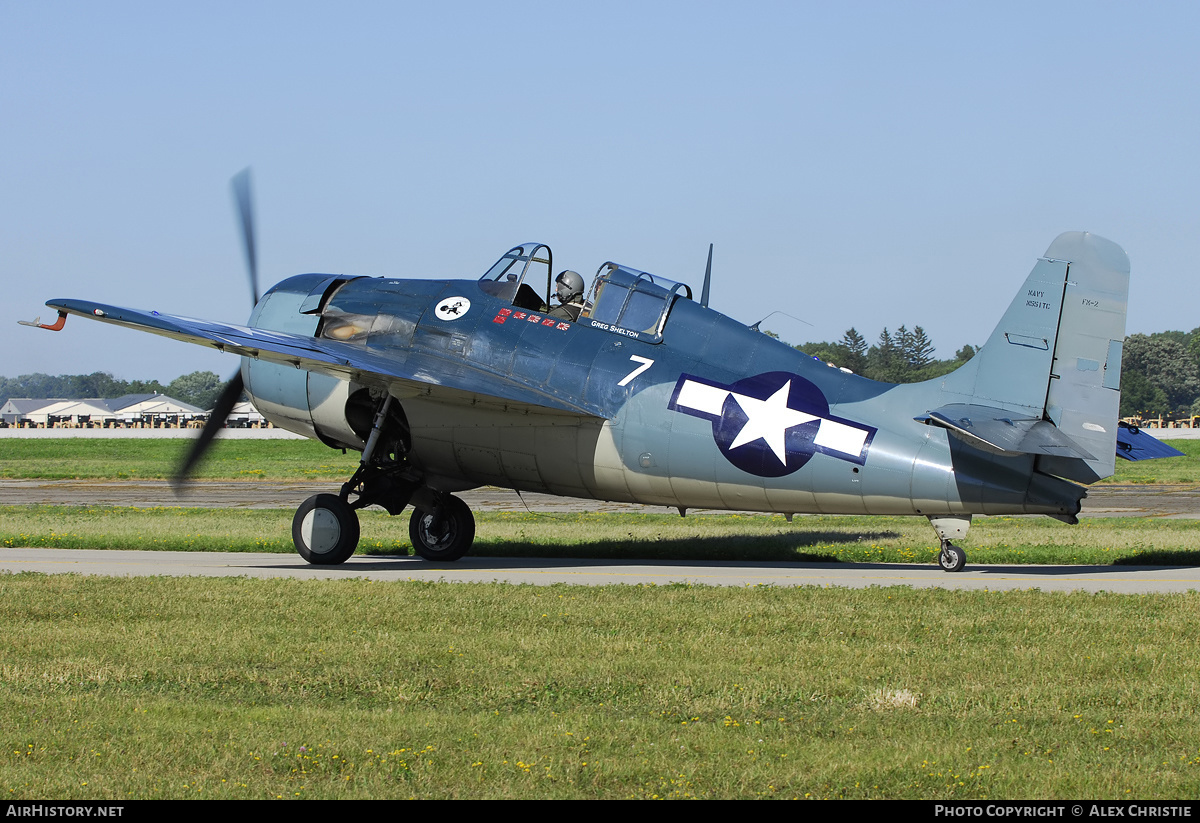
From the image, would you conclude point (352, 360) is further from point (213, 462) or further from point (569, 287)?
point (213, 462)

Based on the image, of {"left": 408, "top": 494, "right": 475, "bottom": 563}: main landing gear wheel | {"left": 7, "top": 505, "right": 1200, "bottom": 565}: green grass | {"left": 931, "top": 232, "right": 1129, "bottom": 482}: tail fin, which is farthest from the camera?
{"left": 7, "top": 505, "right": 1200, "bottom": 565}: green grass

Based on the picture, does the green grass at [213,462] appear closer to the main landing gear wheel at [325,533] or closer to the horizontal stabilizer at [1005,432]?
the main landing gear wheel at [325,533]

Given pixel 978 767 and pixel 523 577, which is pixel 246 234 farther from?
pixel 978 767

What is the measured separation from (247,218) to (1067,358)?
36.8 feet

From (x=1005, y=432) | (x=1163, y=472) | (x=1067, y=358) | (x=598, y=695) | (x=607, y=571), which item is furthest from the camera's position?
(x=1163, y=472)

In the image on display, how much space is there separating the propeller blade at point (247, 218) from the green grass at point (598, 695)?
23.0 ft

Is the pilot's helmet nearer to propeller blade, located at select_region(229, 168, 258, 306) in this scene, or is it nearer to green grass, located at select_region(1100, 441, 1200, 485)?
propeller blade, located at select_region(229, 168, 258, 306)

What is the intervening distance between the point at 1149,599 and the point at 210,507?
20367 millimetres

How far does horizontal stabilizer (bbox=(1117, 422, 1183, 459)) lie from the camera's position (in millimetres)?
13352

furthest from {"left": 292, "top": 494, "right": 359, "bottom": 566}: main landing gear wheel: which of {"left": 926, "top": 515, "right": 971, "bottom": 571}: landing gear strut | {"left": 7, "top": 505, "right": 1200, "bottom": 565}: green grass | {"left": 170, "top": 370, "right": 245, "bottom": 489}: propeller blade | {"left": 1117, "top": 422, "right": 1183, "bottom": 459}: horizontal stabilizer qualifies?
{"left": 1117, "top": 422, "right": 1183, "bottom": 459}: horizontal stabilizer

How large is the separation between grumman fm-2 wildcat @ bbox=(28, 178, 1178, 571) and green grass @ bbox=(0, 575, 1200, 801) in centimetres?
177

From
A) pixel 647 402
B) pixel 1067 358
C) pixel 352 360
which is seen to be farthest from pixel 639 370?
pixel 1067 358

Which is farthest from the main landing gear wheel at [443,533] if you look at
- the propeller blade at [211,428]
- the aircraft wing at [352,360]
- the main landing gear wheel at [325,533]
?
the propeller blade at [211,428]

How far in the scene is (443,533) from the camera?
1468 centimetres
